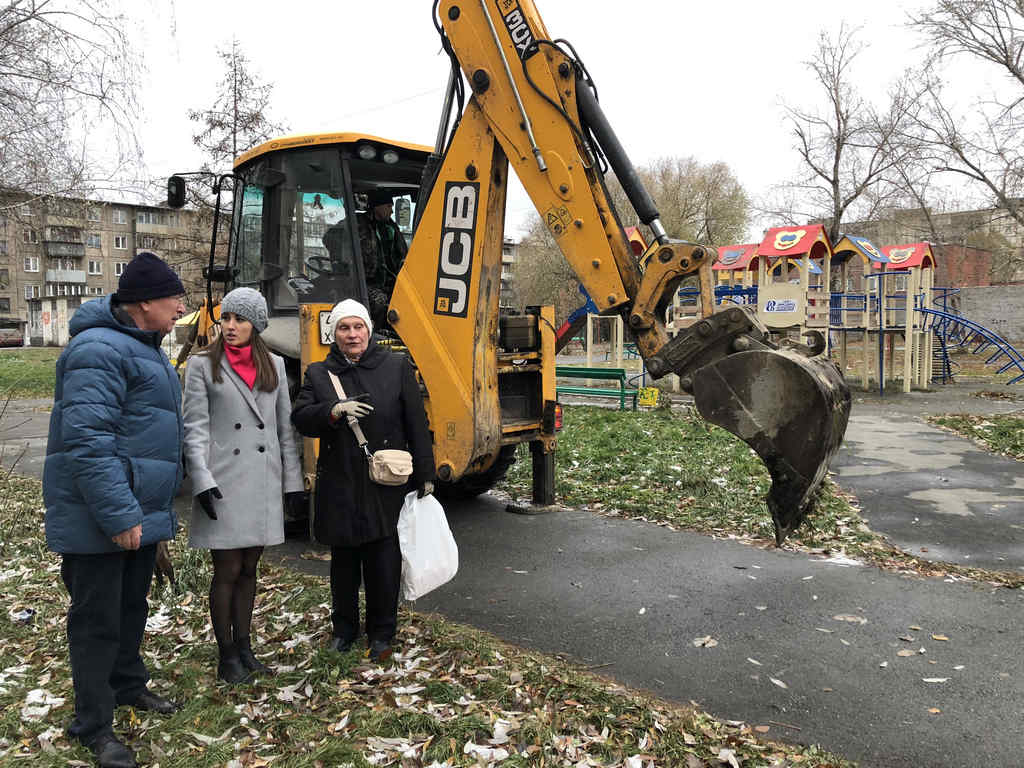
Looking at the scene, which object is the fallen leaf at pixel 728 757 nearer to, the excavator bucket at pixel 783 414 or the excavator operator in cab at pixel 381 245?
the excavator bucket at pixel 783 414

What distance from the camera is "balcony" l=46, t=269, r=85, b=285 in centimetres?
7325

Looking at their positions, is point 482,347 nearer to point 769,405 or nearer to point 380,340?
point 380,340

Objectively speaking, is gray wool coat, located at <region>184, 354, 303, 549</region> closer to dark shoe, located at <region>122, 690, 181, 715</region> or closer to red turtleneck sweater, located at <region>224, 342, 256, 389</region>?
red turtleneck sweater, located at <region>224, 342, 256, 389</region>

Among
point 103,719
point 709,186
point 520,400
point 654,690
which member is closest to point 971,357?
point 709,186

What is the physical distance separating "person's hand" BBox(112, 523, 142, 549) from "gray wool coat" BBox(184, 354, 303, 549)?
510mm

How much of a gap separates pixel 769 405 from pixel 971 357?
32615 millimetres

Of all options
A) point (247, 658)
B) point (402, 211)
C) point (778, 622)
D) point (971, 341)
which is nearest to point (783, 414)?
point (778, 622)

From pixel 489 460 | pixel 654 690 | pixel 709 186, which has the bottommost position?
pixel 654 690

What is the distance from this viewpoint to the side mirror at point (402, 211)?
7414mm

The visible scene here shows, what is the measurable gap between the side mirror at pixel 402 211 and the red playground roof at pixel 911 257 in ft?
54.6

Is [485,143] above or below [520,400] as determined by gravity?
above

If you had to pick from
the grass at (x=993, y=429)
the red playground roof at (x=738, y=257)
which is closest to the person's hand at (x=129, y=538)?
the grass at (x=993, y=429)

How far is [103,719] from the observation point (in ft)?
10.4

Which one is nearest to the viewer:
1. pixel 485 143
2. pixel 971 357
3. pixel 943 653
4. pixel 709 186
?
pixel 943 653
